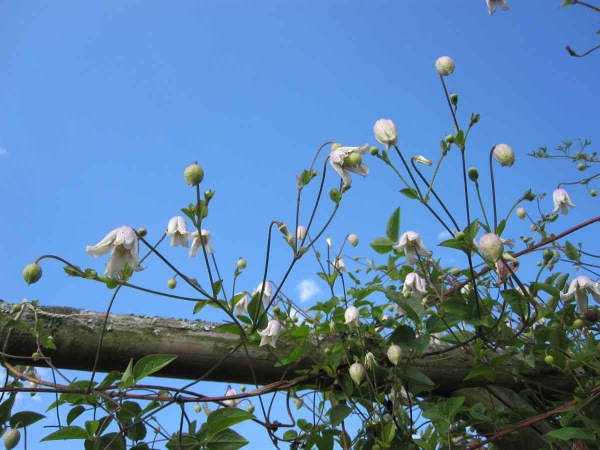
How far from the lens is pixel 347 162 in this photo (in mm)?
1080

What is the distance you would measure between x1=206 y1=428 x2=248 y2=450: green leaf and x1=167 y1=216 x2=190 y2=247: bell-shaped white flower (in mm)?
359

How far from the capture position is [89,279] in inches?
38.4

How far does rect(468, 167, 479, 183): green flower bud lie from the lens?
103cm

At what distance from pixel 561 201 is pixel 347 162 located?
2.40 ft

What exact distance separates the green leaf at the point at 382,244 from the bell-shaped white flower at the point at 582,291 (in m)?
0.41

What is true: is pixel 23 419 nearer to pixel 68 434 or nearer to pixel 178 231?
pixel 68 434

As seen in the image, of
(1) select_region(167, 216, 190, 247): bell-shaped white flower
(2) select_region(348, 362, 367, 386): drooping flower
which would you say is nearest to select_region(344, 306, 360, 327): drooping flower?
(2) select_region(348, 362, 367, 386): drooping flower

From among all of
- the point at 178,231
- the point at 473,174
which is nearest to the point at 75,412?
→ the point at 178,231

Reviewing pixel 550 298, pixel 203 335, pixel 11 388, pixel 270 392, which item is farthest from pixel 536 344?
pixel 11 388

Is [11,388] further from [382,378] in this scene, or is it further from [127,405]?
[382,378]

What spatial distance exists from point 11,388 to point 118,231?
363 mm

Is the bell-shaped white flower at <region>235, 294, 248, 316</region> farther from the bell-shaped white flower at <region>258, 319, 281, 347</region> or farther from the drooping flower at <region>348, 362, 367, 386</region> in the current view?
the drooping flower at <region>348, 362, 367, 386</region>

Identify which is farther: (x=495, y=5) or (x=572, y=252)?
(x=495, y=5)

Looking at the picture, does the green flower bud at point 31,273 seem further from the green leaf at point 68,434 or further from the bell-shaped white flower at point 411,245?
the bell-shaped white flower at point 411,245
